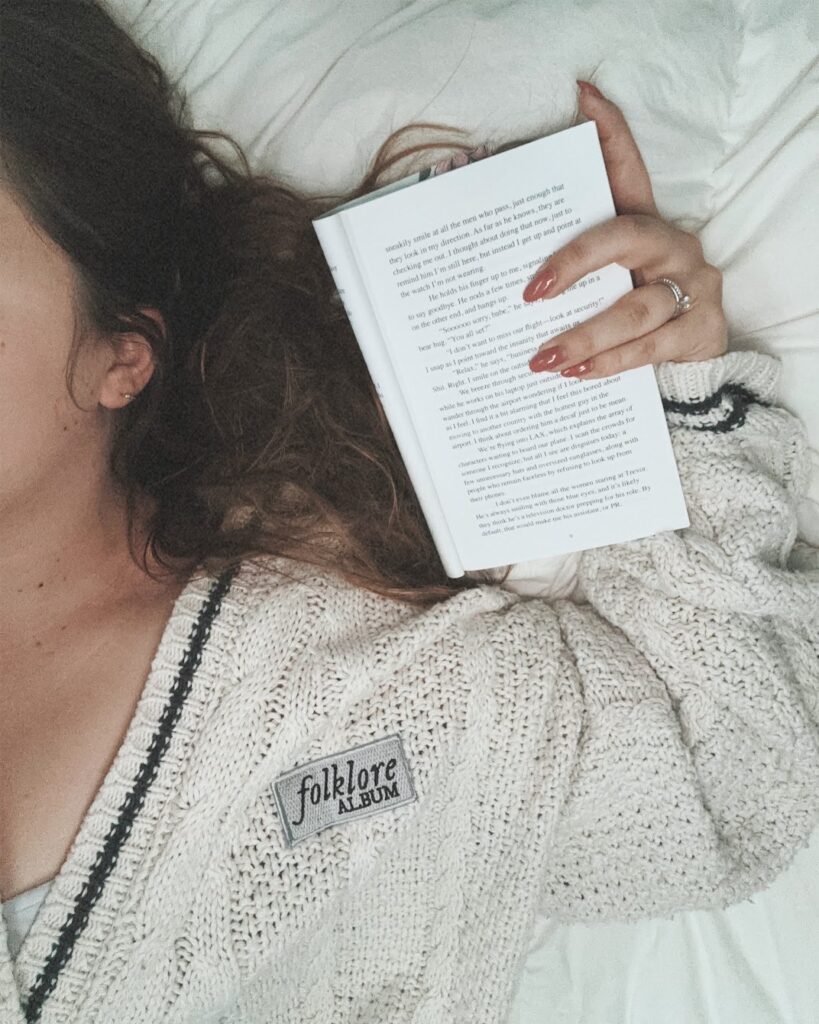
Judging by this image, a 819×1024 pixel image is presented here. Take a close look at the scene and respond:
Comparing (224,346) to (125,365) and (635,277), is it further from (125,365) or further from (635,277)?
(635,277)

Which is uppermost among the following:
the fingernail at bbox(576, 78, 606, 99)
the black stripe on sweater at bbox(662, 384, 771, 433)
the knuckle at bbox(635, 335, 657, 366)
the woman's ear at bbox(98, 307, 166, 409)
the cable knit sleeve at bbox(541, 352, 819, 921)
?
the fingernail at bbox(576, 78, 606, 99)

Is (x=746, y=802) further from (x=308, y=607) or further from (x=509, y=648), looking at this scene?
(x=308, y=607)

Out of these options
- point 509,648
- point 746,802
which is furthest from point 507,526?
point 746,802

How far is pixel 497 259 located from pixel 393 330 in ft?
0.35

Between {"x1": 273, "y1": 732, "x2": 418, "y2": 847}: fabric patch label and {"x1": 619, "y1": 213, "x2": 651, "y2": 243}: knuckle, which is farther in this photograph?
{"x1": 273, "y1": 732, "x2": 418, "y2": 847}: fabric patch label

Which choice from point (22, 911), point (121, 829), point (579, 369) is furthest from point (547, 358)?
point (22, 911)

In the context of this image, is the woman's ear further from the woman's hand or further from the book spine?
the woman's hand

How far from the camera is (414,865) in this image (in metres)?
0.79

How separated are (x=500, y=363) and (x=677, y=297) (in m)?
0.15

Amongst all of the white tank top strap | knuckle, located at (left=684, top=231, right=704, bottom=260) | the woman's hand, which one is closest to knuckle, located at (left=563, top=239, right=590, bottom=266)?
the woman's hand

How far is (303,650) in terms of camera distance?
30.6 inches

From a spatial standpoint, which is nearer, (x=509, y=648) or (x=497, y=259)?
(x=497, y=259)

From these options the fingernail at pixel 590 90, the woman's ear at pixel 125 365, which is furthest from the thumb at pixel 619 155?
the woman's ear at pixel 125 365

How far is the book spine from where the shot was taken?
0.70m
